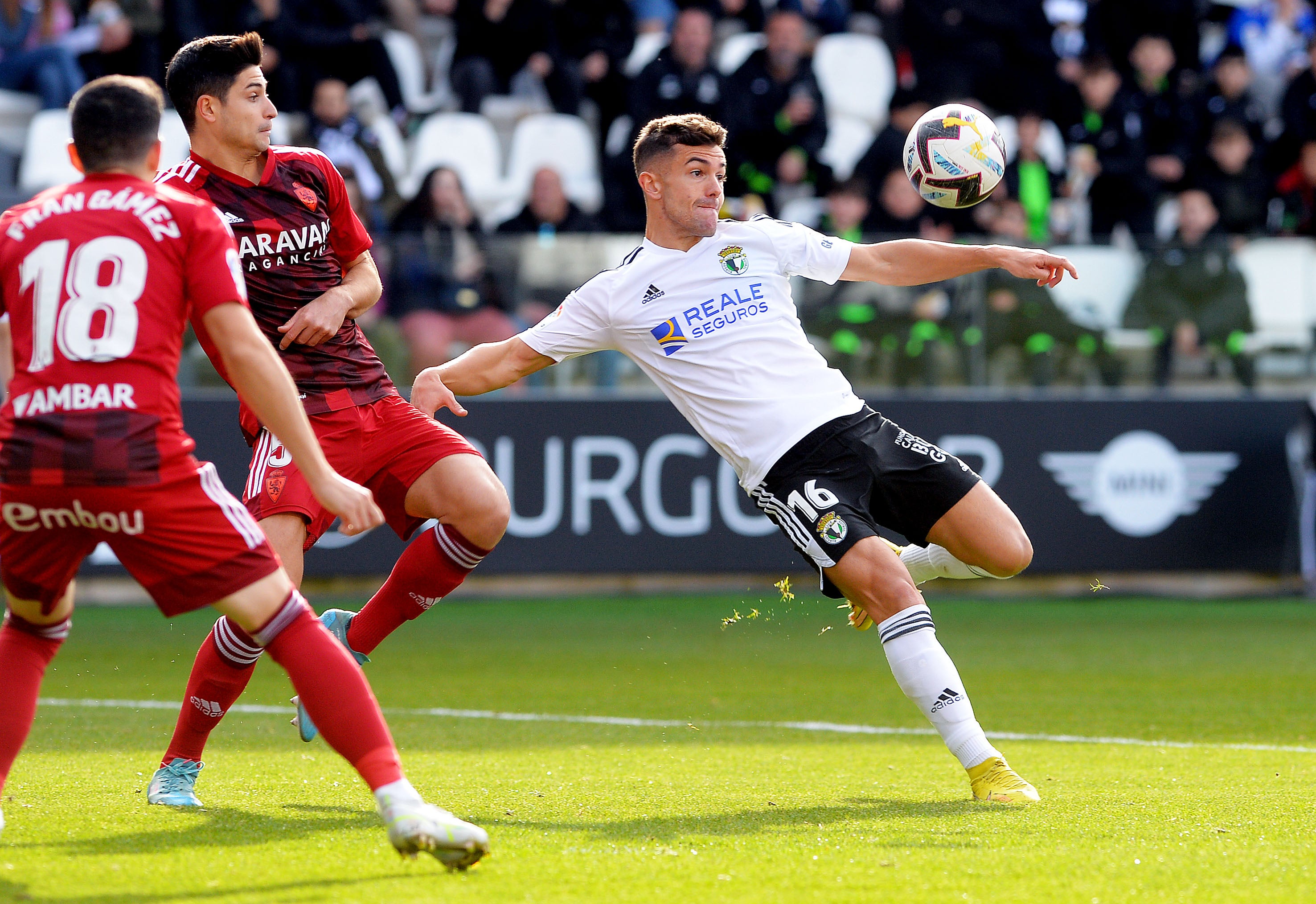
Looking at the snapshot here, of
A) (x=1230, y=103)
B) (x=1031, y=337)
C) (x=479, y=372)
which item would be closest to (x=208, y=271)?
(x=479, y=372)

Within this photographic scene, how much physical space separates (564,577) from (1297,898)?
8.71 metres

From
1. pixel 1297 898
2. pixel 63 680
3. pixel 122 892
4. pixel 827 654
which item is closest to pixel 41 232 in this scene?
pixel 122 892

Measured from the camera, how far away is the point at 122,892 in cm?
372

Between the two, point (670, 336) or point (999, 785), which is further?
point (670, 336)

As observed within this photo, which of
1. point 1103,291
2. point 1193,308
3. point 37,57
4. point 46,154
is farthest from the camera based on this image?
point 37,57

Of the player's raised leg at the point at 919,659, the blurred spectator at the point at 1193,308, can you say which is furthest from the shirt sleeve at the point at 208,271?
the blurred spectator at the point at 1193,308

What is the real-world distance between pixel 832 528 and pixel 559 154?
1038 cm

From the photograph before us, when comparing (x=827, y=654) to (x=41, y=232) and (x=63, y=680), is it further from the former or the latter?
(x=41, y=232)

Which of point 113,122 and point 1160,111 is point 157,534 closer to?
point 113,122

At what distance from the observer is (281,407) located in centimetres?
390

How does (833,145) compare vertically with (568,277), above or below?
above

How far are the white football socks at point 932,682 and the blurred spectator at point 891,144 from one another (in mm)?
8856

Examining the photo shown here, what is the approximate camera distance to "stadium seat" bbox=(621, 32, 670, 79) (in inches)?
623

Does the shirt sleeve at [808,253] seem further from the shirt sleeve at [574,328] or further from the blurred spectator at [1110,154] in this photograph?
the blurred spectator at [1110,154]
